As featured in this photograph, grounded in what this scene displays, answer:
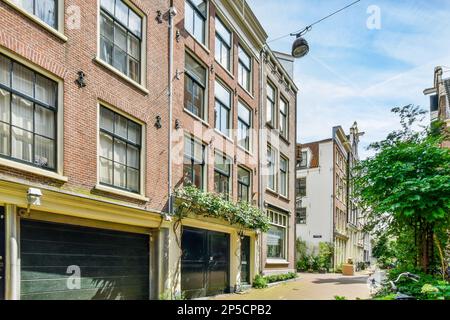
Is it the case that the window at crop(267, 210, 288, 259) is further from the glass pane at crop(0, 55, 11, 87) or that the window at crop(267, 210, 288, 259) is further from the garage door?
the glass pane at crop(0, 55, 11, 87)

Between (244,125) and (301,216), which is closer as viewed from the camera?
(244,125)

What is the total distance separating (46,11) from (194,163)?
6630 millimetres

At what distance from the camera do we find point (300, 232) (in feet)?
102

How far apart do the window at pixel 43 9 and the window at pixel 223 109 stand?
24.9 feet

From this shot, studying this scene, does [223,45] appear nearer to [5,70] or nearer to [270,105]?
[270,105]

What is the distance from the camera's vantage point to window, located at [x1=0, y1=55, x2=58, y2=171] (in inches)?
262

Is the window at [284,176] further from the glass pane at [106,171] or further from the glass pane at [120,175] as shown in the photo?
the glass pane at [106,171]

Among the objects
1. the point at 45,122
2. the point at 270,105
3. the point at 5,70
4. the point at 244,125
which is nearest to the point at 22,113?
the point at 45,122

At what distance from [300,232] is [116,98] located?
25050 mm

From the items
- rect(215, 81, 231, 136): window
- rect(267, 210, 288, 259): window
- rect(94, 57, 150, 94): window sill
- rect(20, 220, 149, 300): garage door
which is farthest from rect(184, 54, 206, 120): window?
rect(267, 210, 288, 259): window

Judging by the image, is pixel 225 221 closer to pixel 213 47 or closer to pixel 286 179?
pixel 213 47

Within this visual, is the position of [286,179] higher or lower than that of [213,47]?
lower

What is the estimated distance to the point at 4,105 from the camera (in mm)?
6621
